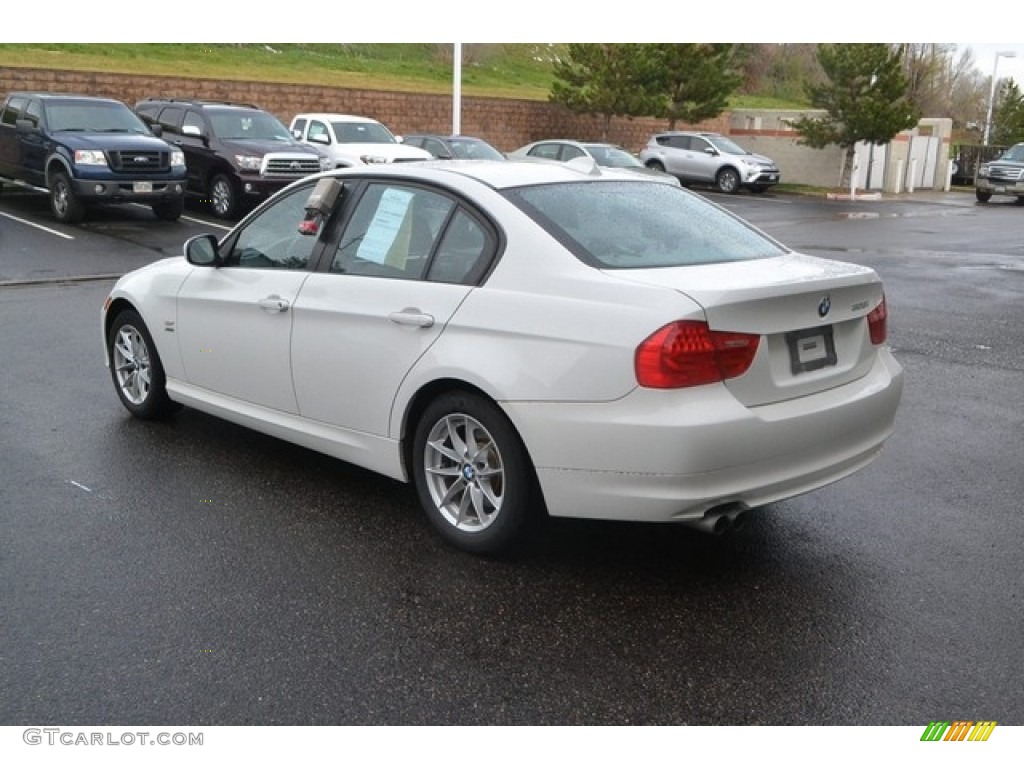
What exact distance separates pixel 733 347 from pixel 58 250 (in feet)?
42.0

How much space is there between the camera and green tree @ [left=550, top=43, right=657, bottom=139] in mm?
36531

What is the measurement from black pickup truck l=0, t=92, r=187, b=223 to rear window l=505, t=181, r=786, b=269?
13479mm

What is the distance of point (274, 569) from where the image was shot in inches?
176

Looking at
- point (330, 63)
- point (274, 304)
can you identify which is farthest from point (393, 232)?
point (330, 63)

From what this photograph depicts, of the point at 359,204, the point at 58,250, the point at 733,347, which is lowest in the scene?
the point at 58,250

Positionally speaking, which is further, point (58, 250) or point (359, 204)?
point (58, 250)

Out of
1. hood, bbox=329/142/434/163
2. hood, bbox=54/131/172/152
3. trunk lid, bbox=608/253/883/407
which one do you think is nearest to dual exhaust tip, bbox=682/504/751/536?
trunk lid, bbox=608/253/883/407

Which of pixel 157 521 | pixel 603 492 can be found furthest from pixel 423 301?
pixel 157 521

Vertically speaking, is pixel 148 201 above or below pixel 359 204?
below

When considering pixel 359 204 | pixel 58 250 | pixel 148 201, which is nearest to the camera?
pixel 359 204

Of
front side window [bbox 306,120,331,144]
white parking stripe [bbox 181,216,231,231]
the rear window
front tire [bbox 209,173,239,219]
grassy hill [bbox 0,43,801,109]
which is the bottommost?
white parking stripe [bbox 181,216,231,231]

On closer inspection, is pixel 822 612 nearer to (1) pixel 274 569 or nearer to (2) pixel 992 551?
(2) pixel 992 551

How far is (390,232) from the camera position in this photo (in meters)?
5.03

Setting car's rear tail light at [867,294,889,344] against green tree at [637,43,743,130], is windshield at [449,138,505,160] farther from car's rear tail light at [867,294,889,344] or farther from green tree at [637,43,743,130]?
car's rear tail light at [867,294,889,344]
